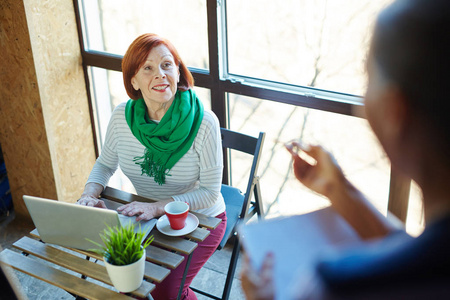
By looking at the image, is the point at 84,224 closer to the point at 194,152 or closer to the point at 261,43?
the point at 194,152

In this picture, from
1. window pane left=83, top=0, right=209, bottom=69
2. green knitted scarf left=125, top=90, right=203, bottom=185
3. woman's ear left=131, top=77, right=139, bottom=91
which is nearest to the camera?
green knitted scarf left=125, top=90, right=203, bottom=185

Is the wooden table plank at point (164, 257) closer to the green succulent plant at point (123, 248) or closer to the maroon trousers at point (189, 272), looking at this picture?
the green succulent plant at point (123, 248)

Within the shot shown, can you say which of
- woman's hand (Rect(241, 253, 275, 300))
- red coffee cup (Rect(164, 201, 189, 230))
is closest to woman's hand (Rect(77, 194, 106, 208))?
red coffee cup (Rect(164, 201, 189, 230))

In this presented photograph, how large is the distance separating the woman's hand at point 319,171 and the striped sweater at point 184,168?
93cm

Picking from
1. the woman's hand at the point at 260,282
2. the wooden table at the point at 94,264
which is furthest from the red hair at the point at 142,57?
the woman's hand at the point at 260,282

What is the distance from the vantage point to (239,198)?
92.7 inches

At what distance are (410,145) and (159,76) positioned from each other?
159 cm

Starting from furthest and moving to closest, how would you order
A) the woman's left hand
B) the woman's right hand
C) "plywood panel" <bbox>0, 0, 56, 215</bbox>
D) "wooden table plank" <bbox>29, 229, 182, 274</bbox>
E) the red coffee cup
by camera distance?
"plywood panel" <bbox>0, 0, 56, 215</bbox>
the woman's right hand
the woman's left hand
the red coffee cup
"wooden table plank" <bbox>29, 229, 182, 274</bbox>

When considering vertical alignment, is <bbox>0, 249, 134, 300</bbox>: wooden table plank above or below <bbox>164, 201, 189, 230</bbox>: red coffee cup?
below

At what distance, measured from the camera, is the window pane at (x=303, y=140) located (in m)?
2.16

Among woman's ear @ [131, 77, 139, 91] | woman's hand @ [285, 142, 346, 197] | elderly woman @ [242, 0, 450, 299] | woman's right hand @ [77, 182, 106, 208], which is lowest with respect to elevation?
woman's right hand @ [77, 182, 106, 208]

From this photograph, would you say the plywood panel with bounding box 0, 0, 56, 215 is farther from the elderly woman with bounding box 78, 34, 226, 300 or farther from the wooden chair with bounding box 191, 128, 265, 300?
the wooden chair with bounding box 191, 128, 265, 300

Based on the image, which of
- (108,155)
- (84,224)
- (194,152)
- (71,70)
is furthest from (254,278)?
(71,70)

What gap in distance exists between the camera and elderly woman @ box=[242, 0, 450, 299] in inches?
17.2
